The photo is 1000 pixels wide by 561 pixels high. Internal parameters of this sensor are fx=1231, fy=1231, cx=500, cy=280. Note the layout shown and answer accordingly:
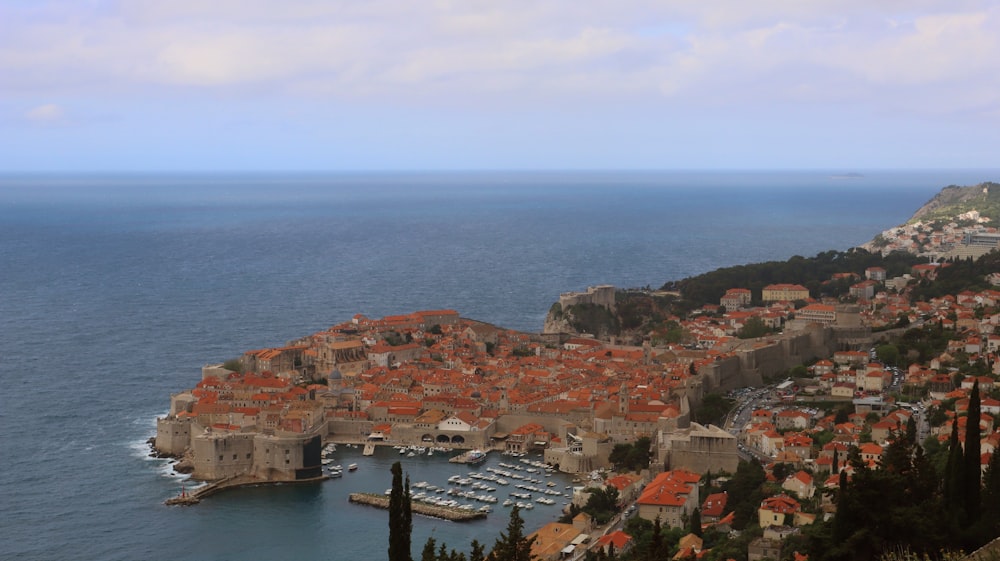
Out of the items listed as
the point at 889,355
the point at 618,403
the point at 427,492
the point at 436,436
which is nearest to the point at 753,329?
the point at 889,355

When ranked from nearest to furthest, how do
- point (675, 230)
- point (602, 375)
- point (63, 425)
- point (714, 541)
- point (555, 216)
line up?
point (714, 541)
point (63, 425)
point (602, 375)
point (675, 230)
point (555, 216)

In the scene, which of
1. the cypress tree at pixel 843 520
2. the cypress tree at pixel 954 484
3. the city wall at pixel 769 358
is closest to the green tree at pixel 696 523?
the cypress tree at pixel 954 484

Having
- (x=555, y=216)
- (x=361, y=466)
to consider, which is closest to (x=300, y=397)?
(x=361, y=466)

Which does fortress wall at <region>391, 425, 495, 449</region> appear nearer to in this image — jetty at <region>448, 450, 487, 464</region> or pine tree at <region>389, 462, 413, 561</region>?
jetty at <region>448, 450, 487, 464</region>

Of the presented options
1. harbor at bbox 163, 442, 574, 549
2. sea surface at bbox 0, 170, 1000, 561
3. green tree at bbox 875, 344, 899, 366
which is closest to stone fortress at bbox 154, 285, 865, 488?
harbor at bbox 163, 442, 574, 549

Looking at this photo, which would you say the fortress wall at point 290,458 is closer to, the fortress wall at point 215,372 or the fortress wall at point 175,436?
the fortress wall at point 175,436

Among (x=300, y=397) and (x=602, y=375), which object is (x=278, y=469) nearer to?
(x=300, y=397)
